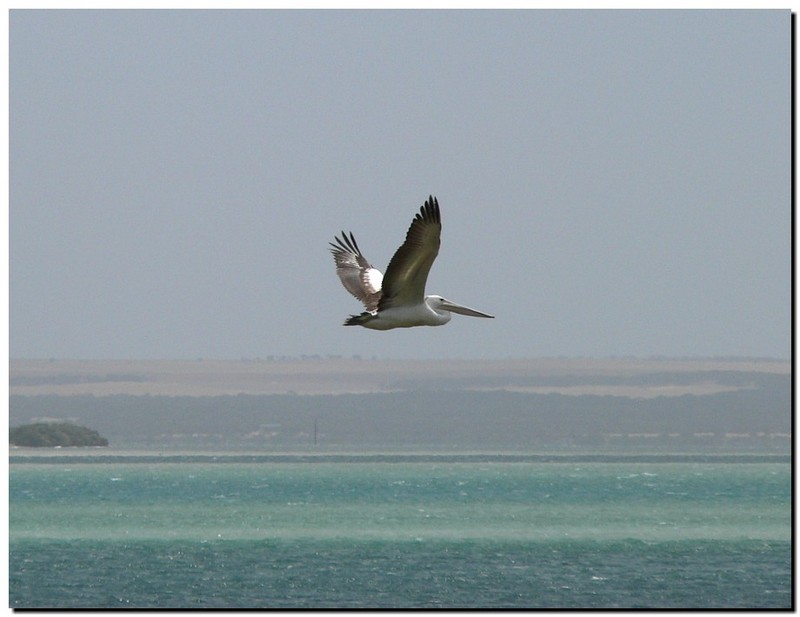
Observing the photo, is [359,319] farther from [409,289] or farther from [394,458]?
[394,458]

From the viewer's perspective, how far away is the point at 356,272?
23.0 m

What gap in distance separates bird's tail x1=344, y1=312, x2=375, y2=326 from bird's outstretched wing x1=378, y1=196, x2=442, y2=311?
17 cm

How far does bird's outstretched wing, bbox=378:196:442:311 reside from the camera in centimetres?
1903

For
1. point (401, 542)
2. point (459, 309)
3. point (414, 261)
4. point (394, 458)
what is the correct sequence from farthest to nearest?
point (394, 458), point (401, 542), point (459, 309), point (414, 261)

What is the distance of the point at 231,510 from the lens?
301ft

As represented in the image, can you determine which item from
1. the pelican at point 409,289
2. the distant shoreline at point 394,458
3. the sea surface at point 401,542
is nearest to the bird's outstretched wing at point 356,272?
the pelican at point 409,289

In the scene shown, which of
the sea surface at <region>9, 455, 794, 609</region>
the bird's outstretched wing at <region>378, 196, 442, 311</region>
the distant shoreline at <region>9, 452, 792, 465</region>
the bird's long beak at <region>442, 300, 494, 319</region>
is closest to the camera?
the bird's outstretched wing at <region>378, 196, 442, 311</region>

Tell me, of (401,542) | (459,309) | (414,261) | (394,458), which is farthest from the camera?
(394,458)

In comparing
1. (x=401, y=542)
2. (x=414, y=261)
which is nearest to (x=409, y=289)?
(x=414, y=261)

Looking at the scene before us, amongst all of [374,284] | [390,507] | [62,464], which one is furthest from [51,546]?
[62,464]

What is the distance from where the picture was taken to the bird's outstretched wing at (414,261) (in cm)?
1903

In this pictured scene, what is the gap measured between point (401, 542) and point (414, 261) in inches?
2039

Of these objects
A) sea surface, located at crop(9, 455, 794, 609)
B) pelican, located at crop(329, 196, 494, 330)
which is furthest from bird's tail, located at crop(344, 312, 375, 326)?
sea surface, located at crop(9, 455, 794, 609)

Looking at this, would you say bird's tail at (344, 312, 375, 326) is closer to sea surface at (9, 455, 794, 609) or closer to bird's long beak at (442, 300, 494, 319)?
bird's long beak at (442, 300, 494, 319)
